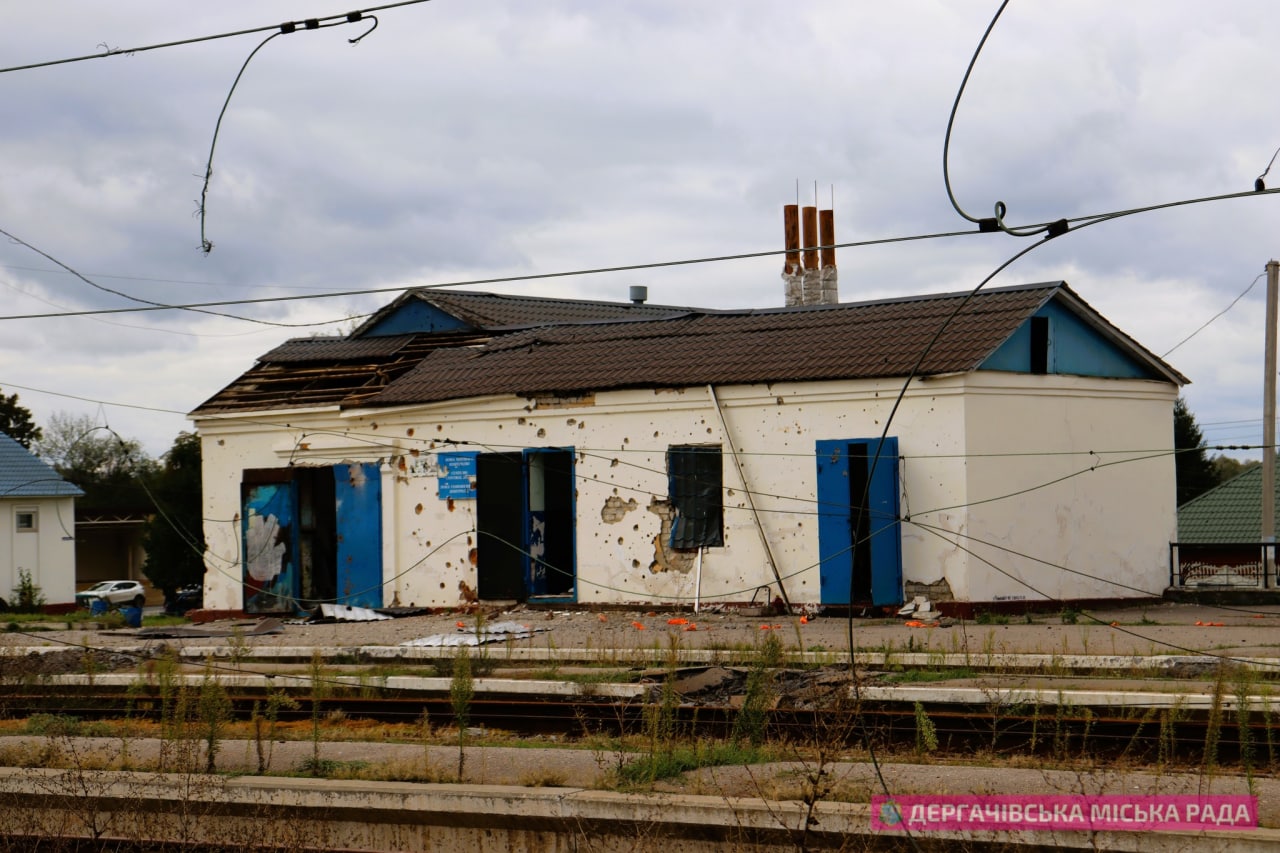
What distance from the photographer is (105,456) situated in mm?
80812

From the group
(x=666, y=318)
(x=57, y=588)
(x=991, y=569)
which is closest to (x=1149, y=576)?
(x=991, y=569)

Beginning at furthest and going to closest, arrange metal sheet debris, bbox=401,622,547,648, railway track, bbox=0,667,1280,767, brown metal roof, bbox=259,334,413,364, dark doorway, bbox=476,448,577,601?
1. brown metal roof, bbox=259,334,413,364
2. dark doorway, bbox=476,448,577,601
3. metal sheet debris, bbox=401,622,547,648
4. railway track, bbox=0,667,1280,767

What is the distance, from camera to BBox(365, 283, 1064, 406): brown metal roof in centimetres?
1986

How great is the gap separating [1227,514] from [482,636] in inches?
1314

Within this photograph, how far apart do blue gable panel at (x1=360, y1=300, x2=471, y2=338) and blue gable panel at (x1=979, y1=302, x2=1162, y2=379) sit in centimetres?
1275

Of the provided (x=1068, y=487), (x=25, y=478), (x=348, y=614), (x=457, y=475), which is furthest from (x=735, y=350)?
(x=25, y=478)

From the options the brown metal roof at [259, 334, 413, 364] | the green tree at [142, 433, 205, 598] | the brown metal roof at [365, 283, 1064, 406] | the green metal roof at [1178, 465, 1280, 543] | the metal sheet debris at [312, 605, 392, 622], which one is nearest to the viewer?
the brown metal roof at [365, 283, 1064, 406]

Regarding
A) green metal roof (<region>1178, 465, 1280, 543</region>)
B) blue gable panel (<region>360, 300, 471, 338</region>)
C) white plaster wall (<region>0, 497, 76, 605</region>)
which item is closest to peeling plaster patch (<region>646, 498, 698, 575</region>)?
blue gable panel (<region>360, 300, 471, 338</region>)

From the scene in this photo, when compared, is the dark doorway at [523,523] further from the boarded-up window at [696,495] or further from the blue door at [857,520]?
the blue door at [857,520]

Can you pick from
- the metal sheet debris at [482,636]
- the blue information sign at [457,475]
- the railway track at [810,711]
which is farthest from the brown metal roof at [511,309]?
the railway track at [810,711]

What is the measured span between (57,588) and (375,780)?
3894 centimetres

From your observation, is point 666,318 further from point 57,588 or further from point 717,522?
point 57,588

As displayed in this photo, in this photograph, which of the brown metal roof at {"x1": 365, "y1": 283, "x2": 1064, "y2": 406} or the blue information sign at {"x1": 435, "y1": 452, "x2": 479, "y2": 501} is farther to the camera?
the blue information sign at {"x1": 435, "y1": 452, "x2": 479, "y2": 501}

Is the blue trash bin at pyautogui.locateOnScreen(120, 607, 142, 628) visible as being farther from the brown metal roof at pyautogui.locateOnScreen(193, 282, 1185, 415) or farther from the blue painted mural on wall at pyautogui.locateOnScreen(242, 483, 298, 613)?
the brown metal roof at pyautogui.locateOnScreen(193, 282, 1185, 415)
